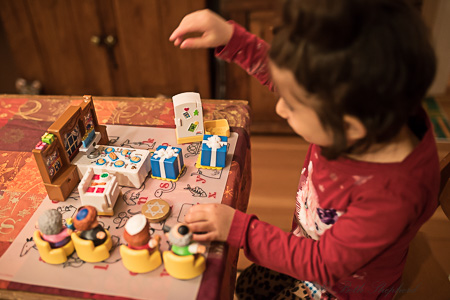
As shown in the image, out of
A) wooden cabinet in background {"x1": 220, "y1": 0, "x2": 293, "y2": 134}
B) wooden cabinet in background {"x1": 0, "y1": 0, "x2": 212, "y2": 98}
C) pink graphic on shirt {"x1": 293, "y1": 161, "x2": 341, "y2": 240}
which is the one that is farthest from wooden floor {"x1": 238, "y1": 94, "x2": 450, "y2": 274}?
pink graphic on shirt {"x1": 293, "y1": 161, "x2": 341, "y2": 240}

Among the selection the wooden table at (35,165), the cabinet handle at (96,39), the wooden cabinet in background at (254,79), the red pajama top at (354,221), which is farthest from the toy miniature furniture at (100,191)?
the cabinet handle at (96,39)

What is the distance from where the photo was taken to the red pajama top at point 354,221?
1.98 feet

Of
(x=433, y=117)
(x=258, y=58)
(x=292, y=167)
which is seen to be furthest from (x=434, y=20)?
(x=258, y=58)

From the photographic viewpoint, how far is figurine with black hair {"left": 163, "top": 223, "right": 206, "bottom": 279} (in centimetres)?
60

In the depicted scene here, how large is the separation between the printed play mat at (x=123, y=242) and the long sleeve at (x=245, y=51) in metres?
0.18

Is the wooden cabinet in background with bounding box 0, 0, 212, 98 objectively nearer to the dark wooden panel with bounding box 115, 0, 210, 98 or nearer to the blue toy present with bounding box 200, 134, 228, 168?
the dark wooden panel with bounding box 115, 0, 210, 98

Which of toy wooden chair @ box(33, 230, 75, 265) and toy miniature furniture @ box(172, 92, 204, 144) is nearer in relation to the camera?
toy wooden chair @ box(33, 230, 75, 265)

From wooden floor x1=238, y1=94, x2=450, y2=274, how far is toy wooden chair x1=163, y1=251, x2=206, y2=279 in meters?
0.89

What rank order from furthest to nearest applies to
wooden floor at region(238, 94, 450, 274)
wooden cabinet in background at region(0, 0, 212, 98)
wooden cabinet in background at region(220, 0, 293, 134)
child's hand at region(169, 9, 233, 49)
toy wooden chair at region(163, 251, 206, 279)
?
wooden cabinet in background at region(0, 0, 212, 98) → wooden cabinet in background at region(220, 0, 293, 134) → wooden floor at region(238, 94, 450, 274) → child's hand at region(169, 9, 233, 49) → toy wooden chair at region(163, 251, 206, 279)

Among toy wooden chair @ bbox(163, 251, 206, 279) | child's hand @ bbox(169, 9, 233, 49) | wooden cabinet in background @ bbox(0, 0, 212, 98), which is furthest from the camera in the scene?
wooden cabinet in background @ bbox(0, 0, 212, 98)

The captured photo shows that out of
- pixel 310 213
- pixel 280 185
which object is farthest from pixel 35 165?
pixel 280 185

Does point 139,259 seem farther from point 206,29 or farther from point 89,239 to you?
point 206,29

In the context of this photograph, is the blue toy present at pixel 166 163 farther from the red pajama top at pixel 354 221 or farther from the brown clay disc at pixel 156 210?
the red pajama top at pixel 354 221

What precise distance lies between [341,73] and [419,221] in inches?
15.0
